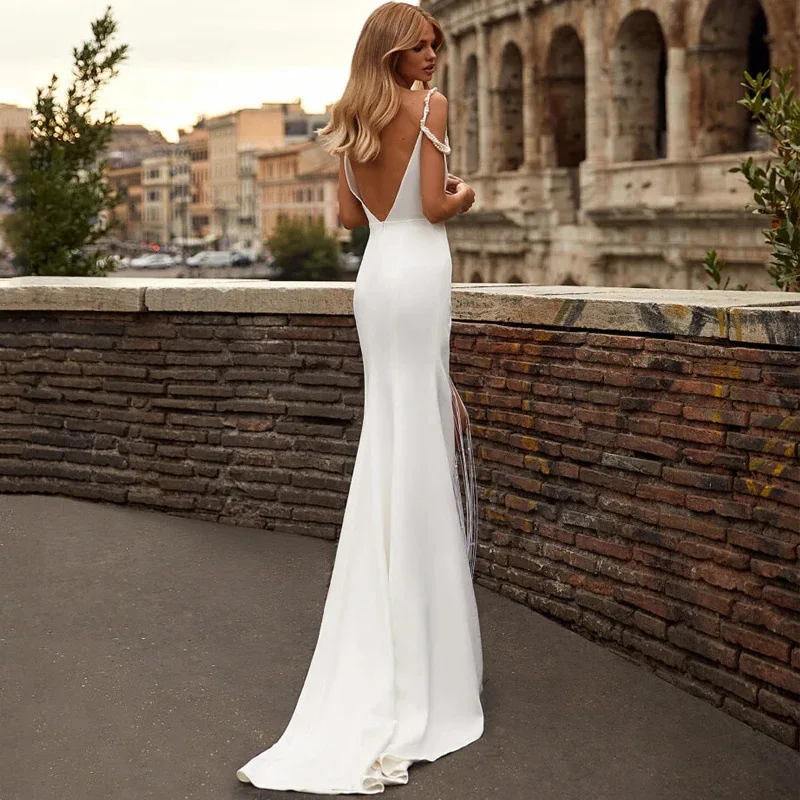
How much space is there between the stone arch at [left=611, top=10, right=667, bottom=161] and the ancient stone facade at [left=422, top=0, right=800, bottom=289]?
0.09ft

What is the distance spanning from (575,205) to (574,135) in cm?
185

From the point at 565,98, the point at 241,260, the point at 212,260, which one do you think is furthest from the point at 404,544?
the point at 212,260

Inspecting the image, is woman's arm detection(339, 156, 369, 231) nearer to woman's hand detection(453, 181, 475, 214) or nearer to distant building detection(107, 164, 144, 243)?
woman's hand detection(453, 181, 475, 214)

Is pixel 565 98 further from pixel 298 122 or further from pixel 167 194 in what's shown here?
pixel 167 194

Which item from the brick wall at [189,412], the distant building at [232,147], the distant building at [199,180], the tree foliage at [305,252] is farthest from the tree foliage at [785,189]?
the distant building at [199,180]

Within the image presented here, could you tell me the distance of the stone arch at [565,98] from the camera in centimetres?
3428

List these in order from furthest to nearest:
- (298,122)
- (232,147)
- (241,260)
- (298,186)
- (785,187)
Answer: (232,147), (298,122), (241,260), (298,186), (785,187)

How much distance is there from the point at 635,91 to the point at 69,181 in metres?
19.4

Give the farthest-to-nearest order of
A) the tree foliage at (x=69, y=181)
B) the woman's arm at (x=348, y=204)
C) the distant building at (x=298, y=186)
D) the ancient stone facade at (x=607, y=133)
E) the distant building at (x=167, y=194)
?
the distant building at (x=167, y=194) < the distant building at (x=298, y=186) < the ancient stone facade at (x=607, y=133) < the tree foliage at (x=69, y=181) < the woman's arm at (x=348, y=204)

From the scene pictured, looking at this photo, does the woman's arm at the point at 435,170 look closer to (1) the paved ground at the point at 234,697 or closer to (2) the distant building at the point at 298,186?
(1) the paved ground at the point at 234,697

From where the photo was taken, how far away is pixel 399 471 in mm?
4754

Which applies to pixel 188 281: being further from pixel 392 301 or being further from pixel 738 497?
pixel 738 497

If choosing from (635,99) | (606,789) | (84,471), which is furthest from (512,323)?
(635,99)

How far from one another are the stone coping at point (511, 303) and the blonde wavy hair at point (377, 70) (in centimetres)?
121
